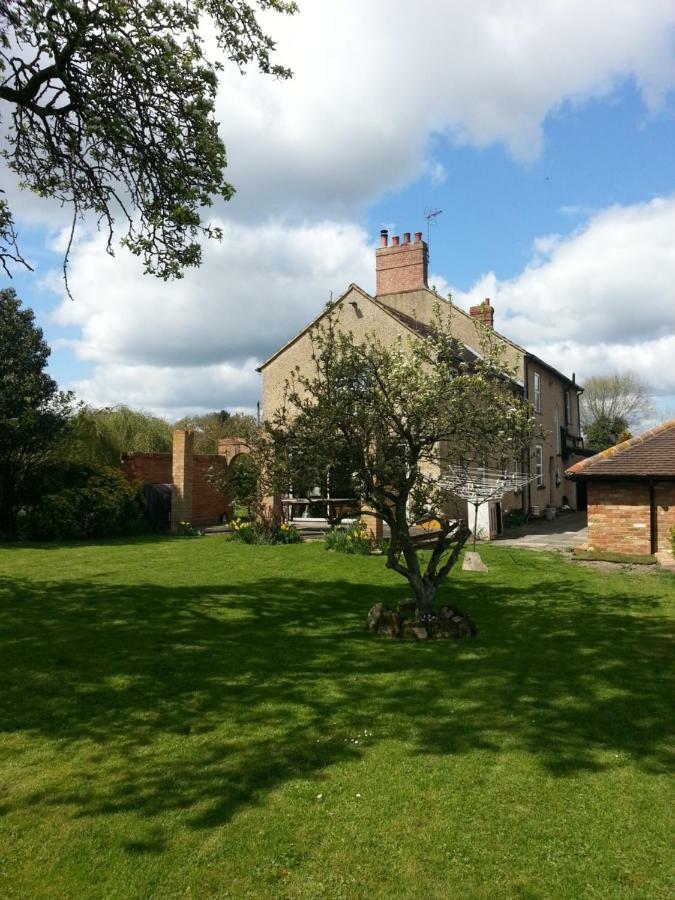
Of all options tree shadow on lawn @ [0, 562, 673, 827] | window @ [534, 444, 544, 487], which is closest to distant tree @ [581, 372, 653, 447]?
window @ [534, 444, 544, 487]

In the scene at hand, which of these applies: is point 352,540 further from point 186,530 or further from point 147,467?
point 147,467

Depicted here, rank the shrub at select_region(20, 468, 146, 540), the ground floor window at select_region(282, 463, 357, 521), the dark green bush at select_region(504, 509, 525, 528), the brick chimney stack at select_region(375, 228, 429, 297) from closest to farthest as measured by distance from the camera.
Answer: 1. the ground floor window at select_region(282, 463, 357, 521)
2. the shrub at select_region(20, 468, 146, 540)
3. the dark green bush at select_region(504, 509, 525, 528)
4. the brick chimney stack at select_region(375, 228, 429, 297)

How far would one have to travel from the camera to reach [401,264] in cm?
2694

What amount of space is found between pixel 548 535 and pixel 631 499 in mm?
5899

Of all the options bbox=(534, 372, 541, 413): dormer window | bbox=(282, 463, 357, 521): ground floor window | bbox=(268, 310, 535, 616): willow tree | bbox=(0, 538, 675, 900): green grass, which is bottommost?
bbox=(0, 538, 675, 900): green grass

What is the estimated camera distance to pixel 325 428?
812cm

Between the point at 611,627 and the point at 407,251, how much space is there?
816 inches

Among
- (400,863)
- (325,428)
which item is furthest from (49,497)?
(400,863)

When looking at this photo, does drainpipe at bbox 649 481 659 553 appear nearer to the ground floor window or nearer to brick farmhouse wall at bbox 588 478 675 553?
brick farmhouse wall at bbox 588 478 675 553

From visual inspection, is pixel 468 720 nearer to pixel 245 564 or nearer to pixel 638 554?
pixel 245 564

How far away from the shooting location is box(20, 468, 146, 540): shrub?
1872 centimetres

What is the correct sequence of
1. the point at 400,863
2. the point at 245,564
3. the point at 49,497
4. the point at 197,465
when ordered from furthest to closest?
the point at 197,465 → the point at 49,497 → the point at 245,564 → the point at 400,863

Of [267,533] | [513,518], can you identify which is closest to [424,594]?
[267,533]

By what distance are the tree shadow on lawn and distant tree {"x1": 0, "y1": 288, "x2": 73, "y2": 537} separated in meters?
9.25
